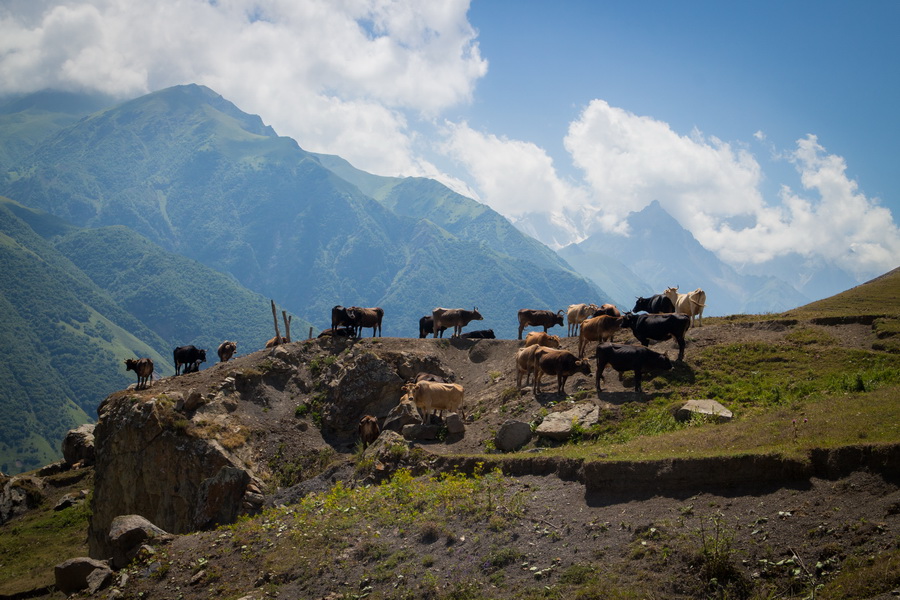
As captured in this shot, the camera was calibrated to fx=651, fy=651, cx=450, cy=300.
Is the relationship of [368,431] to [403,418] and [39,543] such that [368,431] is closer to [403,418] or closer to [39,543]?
[403,418]

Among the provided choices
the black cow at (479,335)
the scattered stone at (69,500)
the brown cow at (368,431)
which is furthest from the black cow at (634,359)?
the scattered stone at (69,500)

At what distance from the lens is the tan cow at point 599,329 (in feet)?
99.0

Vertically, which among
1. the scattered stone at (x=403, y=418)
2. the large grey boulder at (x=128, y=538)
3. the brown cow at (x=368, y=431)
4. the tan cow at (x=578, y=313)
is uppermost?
the tan cow at (x=578, y=313)

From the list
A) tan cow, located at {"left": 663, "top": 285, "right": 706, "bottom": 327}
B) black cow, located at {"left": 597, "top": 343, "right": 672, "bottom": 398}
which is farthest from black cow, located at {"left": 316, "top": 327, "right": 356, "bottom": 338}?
black cow, located at {"left": 597, "top": 343, "right": 672, "bottom": 398}

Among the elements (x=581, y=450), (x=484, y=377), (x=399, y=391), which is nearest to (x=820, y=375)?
(x=581, y=450)

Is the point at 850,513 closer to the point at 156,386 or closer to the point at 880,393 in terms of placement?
the point at 880,393

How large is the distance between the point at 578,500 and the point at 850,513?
6.07 m

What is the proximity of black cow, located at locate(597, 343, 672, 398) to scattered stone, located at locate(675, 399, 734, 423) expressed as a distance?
137 inches

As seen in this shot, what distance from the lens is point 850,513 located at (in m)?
12.3

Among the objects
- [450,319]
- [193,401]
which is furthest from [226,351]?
[450,319]

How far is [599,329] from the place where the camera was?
100 feet

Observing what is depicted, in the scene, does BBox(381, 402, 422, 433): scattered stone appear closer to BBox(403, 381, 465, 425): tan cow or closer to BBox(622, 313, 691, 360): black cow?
BBox(403, 381, 465, 425): tan cow

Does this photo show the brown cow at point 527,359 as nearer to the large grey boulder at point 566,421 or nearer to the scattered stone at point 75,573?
the large grey boulder at point 566,421

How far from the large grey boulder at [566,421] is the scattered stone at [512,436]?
462 millimetres
